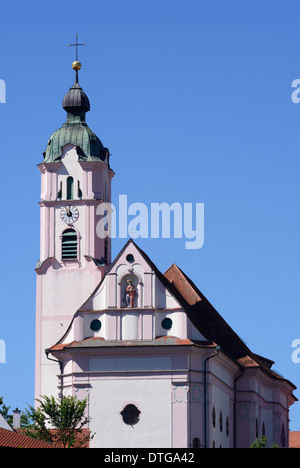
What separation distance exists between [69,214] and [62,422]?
19.0 metres

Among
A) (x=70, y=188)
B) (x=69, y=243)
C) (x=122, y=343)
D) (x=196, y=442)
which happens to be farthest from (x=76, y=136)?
A: (x=196, y=442)

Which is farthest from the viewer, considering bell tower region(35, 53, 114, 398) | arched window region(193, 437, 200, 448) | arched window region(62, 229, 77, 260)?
arched window region(62, 229, 77, 260)

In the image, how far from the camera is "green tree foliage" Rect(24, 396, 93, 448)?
76725mm

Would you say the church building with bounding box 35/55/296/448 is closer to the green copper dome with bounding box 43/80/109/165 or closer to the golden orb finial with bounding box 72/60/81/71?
the green copper dome with bounding box 43/80/109/165

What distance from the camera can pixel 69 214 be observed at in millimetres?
93375

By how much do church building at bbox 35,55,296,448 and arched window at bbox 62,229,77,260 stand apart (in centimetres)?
6

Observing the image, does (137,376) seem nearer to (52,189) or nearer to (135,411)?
(135,411)

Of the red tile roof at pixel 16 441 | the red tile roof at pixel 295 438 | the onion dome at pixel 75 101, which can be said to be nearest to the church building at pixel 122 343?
the onion dome at pixel 75 101

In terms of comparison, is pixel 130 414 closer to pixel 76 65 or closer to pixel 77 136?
pixel 77 136

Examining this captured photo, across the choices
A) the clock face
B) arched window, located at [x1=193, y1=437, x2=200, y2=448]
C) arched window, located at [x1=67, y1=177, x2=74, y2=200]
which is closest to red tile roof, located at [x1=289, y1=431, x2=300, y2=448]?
the clock face

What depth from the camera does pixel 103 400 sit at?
81.3m

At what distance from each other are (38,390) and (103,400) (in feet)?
31.7

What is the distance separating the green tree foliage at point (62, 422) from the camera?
76.7 meters
